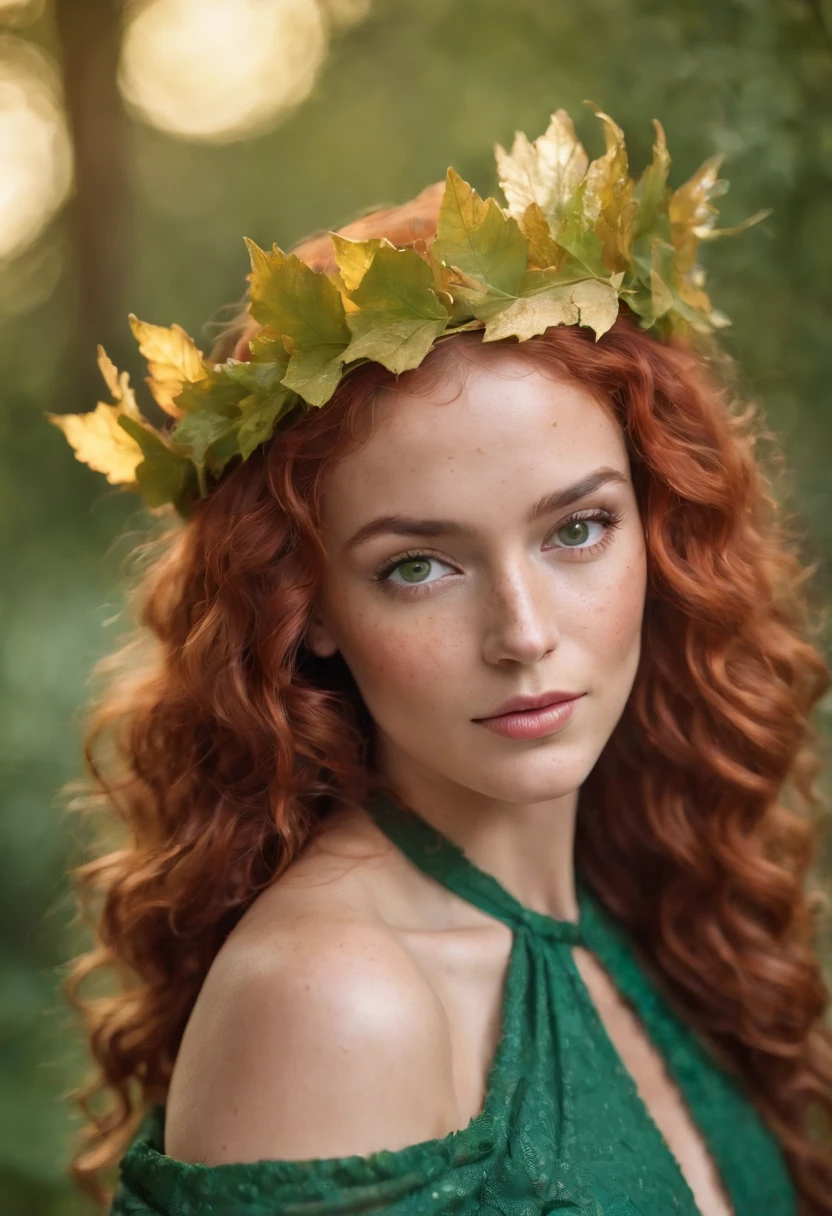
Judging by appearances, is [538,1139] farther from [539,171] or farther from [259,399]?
[539,171]

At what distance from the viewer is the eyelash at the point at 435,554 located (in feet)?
4.53

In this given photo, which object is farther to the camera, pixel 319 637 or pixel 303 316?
pixel 319 637

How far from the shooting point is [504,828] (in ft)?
5.24

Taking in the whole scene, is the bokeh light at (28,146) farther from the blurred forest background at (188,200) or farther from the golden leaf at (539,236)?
the golden leaf at (539,236)

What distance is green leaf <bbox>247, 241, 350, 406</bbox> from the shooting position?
1.34 metres

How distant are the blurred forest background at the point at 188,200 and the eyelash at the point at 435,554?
2.71ft

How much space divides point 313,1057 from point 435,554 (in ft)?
1.74

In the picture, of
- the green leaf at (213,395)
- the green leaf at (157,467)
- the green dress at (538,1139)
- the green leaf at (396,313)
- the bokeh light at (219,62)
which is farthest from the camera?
the bokeh light at (219,62)


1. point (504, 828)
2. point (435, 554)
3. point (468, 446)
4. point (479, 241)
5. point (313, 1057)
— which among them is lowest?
point (313, 1057)

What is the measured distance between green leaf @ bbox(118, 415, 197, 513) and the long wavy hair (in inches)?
2.2

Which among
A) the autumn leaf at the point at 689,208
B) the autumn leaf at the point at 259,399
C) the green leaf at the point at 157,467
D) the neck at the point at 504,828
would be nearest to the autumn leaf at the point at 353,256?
the autumn leaf at the point at 259,399

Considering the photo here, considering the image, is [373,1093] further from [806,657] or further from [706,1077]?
[806,657]

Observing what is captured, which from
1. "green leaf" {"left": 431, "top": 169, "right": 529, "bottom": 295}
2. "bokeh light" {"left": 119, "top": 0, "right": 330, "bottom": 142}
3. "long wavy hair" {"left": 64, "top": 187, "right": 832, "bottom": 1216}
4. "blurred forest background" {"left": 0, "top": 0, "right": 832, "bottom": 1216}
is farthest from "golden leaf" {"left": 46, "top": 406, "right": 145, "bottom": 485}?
"bokeh light" {"left": 119, "top": 0, "right": 330, "bottom": 142}

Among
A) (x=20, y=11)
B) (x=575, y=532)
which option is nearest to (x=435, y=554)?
(x=575, y=532)
